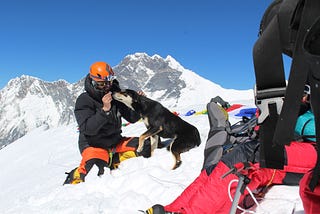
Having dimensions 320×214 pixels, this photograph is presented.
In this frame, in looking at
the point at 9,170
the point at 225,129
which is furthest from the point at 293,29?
the point at 9,170

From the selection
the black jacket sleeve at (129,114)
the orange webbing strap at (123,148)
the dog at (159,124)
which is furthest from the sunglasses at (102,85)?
the orange webbing strap at (123,148)

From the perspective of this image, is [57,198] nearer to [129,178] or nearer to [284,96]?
[129,178]

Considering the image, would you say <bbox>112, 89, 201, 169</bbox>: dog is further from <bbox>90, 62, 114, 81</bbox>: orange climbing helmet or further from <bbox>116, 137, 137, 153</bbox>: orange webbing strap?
<bbox>90, 62, 114, 81</bbox>: orange climbing helmet

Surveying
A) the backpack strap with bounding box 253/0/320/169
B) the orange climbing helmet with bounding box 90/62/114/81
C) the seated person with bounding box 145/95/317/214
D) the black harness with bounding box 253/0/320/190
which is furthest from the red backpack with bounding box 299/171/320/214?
the orange climbing helmet with bounding box 90/62/114/81

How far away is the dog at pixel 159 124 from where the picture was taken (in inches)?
246

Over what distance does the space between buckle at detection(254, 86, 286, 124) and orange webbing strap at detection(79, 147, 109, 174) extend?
4.89m

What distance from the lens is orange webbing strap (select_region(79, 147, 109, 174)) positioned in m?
6.04

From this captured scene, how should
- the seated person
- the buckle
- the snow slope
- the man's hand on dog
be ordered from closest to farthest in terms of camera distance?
the buckle < the seated person < the snow slope < the man's hand on dog

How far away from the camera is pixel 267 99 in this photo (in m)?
1.51

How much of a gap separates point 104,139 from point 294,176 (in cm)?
410

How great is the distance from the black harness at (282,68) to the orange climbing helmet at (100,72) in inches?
185

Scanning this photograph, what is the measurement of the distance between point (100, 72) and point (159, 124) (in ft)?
5.58

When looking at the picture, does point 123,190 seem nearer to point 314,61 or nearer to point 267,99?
point 267,99

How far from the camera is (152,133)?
6.80 metres
